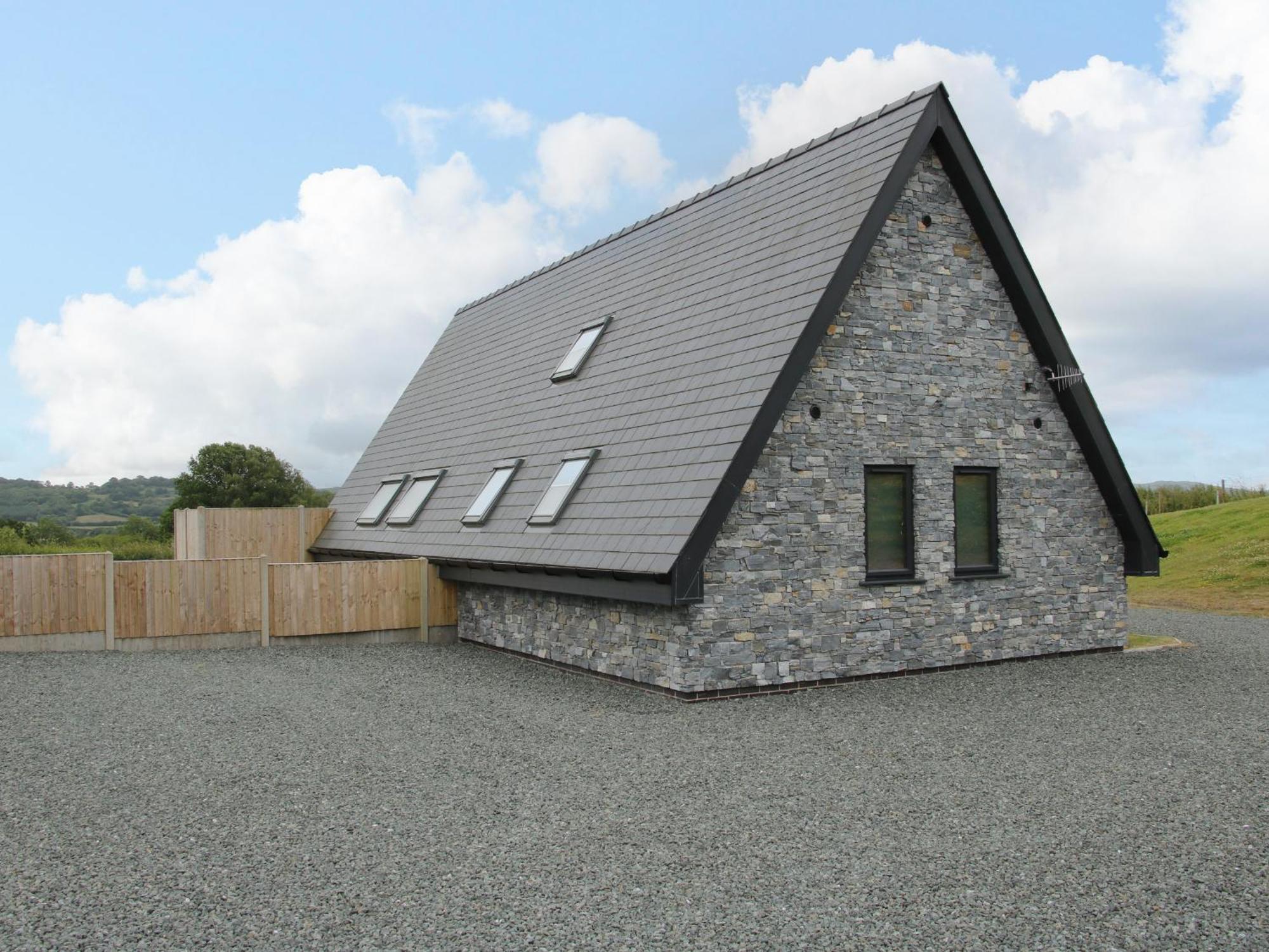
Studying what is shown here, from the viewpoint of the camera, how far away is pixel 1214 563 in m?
25.5

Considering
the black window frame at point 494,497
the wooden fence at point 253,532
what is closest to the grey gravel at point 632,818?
the black window frame at point 494,497

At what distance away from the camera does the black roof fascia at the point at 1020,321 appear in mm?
9977

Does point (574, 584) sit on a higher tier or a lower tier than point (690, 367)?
lower

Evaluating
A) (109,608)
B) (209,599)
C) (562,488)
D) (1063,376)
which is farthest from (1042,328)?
(109,608)

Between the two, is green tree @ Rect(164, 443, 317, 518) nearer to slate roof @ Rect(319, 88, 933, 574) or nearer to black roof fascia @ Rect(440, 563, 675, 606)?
slate roof @ Rect(319, 88, 933, 574)

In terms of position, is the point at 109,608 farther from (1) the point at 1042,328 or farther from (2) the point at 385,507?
(1) the point at 1042,328

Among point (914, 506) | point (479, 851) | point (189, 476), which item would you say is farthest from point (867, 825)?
point (189, 476)

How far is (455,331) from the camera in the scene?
22.9 metres

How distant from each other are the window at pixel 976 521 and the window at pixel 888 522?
0.77 m

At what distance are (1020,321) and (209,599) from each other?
1166 centimetres

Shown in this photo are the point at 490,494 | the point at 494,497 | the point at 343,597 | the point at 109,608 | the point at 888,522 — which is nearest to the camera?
the point at 888,522

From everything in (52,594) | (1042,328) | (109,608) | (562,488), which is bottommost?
(109,608)

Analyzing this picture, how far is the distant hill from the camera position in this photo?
37.8 m

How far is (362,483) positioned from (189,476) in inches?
884
